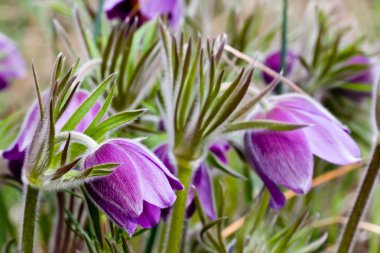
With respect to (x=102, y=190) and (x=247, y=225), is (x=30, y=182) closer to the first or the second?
(x=102, y=190)

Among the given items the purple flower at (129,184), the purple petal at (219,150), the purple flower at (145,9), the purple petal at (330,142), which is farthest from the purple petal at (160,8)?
the purple flower at (129,184)

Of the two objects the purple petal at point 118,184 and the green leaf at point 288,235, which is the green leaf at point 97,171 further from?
the green leaf at point 288,235

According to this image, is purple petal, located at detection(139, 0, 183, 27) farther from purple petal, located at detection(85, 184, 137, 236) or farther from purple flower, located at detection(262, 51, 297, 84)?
purple petal, located at detection(85, 184, 137, 236)

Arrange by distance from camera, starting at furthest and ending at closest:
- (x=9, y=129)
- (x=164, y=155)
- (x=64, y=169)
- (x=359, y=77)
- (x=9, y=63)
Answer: (x=359, y=77), (x=9, y=63), (x=9, y=129), (x=164, y=155), (x=64, y=169)

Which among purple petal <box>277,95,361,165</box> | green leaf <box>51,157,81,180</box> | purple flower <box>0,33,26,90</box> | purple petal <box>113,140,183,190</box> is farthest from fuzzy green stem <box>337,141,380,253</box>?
purple flower <box>0,33,26,90</box>

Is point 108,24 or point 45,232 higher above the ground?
point 108,24

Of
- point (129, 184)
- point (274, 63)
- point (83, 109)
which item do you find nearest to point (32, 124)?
point (83, 109)

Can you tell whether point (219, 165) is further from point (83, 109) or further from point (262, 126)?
point (83, 109)

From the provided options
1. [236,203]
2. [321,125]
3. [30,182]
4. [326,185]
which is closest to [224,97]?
[321,125]
